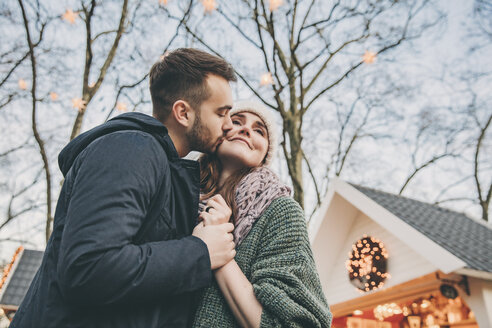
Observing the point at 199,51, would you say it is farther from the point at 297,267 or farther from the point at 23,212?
the point at 23,212

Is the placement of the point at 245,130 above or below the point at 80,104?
below

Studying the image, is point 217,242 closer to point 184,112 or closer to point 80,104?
point 184,112

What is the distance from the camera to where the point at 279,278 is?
136 cm

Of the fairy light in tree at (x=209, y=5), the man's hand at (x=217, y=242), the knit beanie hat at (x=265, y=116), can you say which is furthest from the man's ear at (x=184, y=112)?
the fairy light in tree at (x=209, y=5)

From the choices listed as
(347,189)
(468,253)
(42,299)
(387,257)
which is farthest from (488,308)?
(42,299)

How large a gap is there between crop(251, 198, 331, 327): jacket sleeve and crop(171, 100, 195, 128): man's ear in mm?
646

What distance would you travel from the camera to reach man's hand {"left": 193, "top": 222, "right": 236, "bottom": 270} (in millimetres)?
1356

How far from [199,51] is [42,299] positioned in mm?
1353

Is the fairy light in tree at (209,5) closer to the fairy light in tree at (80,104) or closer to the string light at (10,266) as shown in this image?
the fairy light in tree at (80,104)

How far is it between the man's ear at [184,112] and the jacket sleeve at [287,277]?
2.12 ft

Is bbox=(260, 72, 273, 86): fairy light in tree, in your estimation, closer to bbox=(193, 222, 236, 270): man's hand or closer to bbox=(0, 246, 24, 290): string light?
bbox=(193, 222, 236, 270): man's hand

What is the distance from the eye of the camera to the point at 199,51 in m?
1.81

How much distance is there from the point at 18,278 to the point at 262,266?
1891 cm

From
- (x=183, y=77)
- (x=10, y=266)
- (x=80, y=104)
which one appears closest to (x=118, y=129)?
(x=183, y=77)
